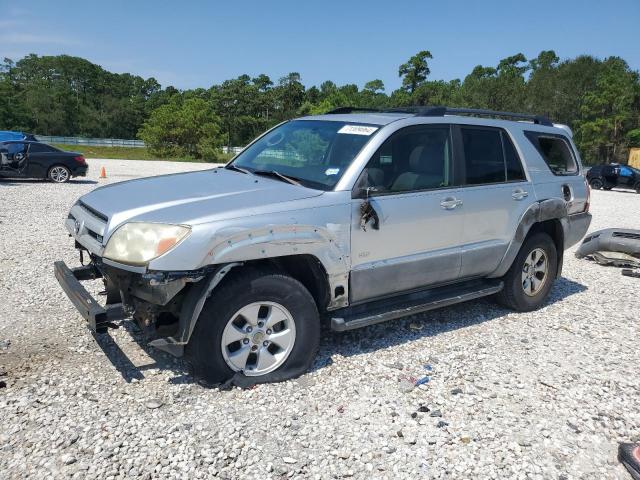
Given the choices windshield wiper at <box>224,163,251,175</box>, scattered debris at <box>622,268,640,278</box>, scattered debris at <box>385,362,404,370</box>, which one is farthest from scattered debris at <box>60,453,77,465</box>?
scattered debris at <box>622,268,640,278</box>

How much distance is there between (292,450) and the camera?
10.2ft

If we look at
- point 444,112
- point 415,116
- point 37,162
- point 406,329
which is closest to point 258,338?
point 406,329

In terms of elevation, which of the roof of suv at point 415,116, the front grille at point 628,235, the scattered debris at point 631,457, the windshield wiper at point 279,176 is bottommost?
the scattered debris at point 631,457

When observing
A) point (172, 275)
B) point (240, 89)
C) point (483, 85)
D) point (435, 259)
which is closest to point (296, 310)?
point (172, 275)

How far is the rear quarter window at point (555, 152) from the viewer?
5.63 meters

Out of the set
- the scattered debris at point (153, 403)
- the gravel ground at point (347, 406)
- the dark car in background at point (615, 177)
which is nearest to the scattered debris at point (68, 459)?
the gravel ground at point (347, 406)

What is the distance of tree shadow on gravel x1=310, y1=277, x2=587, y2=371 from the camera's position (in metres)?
4.53

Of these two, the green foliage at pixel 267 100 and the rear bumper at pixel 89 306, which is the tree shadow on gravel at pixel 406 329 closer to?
the rear bumper at pixel 89 306

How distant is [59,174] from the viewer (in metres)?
16.5

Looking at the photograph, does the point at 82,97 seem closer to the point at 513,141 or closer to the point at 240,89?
the point at 240,89

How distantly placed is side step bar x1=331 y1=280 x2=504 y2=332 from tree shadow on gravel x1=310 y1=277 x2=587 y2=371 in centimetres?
40

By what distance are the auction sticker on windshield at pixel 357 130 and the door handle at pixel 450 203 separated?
2.88 ft

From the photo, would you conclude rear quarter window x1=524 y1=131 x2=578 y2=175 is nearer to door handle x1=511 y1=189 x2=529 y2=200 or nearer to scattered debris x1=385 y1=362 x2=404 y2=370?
door handle x1=511 y1=189 x2=529 y2=200

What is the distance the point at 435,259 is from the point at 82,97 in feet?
359
